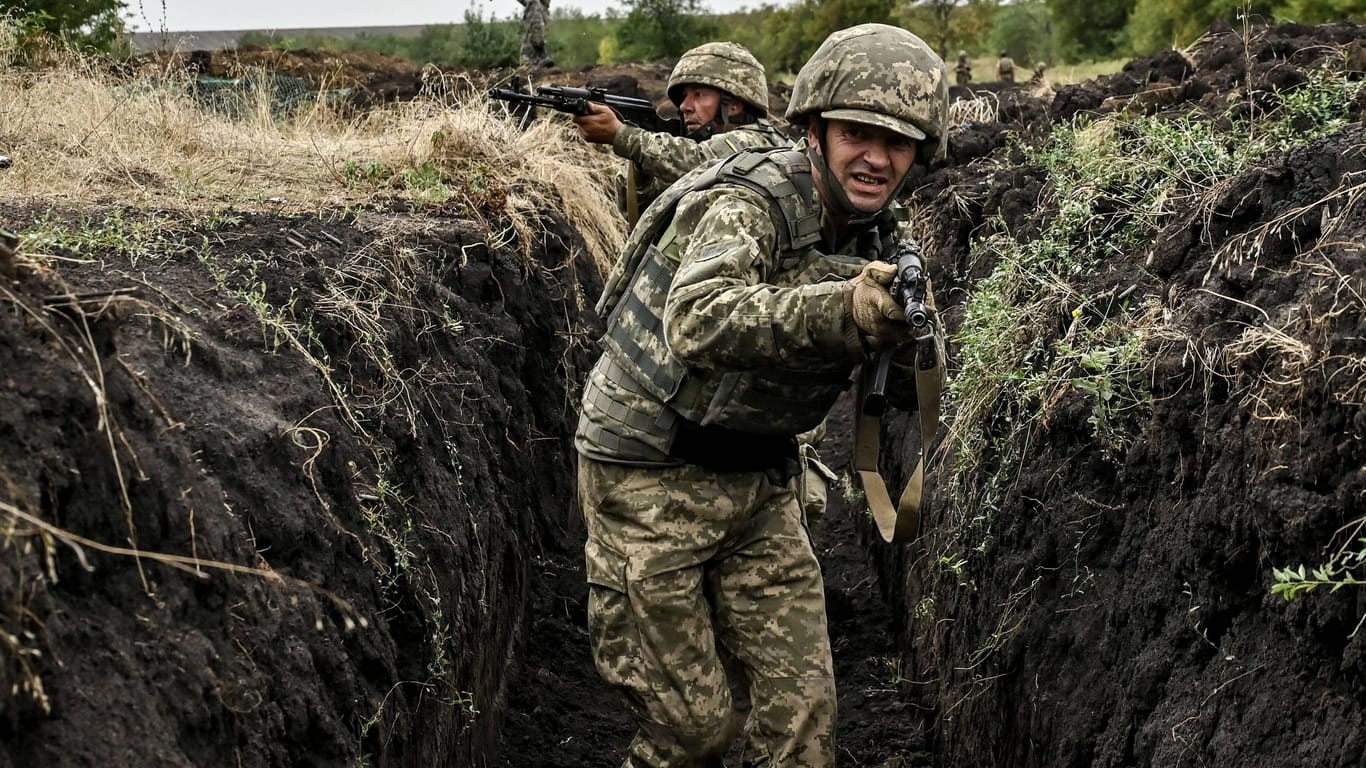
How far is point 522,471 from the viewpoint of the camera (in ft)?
20.1

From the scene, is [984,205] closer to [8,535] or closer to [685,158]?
[685,158]

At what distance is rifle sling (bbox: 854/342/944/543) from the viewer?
3.48 metres

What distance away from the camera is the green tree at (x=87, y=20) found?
1266 cm

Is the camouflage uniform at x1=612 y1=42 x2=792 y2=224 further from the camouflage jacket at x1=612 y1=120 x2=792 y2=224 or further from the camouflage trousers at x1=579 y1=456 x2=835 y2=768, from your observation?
the camouflage trousers at x1=579 y1=456 x2=835 y2=768

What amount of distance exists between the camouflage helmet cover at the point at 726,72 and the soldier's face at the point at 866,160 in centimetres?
309

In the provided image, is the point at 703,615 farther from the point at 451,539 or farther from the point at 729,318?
the point at 729,318

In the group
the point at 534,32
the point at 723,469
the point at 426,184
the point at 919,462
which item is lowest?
the point at 723,469


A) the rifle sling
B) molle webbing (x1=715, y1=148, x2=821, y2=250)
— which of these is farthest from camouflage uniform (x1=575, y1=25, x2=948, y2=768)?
the rifle sling

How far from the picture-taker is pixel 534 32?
21.2m

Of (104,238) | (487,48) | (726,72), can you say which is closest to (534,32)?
(487,48)

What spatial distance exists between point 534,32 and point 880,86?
1834 cm

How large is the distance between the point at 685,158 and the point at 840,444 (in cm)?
268

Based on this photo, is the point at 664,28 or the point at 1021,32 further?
the point at 1021,32

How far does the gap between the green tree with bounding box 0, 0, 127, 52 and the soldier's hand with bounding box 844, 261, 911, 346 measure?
36.8ft
